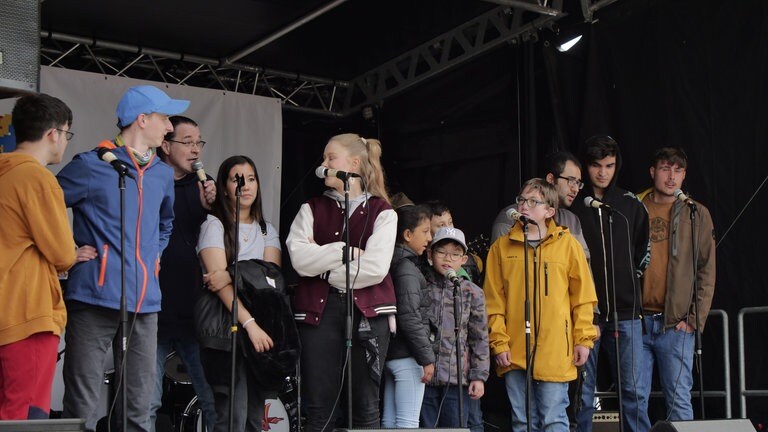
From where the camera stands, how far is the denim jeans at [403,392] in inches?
203

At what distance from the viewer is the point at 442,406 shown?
5758 millimetres

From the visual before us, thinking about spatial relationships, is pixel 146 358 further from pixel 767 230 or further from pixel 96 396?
pixel 767 230

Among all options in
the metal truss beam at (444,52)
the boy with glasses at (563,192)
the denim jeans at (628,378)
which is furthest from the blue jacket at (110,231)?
the metal truss beam at (444,52)

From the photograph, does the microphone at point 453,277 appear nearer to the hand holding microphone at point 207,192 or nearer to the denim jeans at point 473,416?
the denim jeans at point 473,416

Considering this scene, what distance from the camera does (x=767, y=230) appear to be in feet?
21.2

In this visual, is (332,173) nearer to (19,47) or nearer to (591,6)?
(19,47)

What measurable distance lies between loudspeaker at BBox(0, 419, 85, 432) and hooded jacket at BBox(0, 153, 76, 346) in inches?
29.3

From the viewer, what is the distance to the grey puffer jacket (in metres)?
5.10

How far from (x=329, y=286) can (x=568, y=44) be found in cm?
363

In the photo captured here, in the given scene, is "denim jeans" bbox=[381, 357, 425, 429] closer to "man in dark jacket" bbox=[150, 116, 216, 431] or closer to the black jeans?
the black jeans

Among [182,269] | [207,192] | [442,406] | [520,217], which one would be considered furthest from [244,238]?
[442,406]

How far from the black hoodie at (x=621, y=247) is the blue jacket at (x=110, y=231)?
2.94 metres

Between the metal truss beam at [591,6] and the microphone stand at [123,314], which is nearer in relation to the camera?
the microphone stand at [123,314]

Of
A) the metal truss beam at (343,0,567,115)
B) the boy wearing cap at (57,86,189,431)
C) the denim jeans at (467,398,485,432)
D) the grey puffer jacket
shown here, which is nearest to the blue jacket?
the boy wearing cap at (57,86,189,431)
